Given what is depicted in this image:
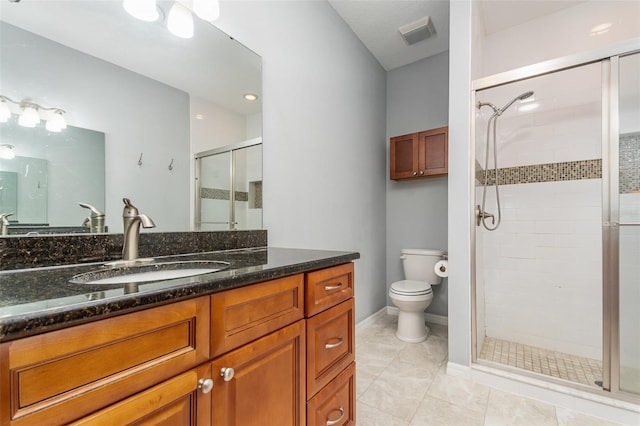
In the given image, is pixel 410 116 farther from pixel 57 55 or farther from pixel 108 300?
pixel 108 300

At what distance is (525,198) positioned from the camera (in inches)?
93.7

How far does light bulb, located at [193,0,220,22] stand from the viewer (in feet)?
4.26

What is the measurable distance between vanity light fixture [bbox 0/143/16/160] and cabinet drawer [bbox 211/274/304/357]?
2.56ft

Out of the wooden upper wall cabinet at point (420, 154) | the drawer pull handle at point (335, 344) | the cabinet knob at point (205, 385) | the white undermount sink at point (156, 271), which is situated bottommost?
the drawer pull handle at point (335, 344)

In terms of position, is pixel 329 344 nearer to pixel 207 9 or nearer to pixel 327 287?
pixel 327 287

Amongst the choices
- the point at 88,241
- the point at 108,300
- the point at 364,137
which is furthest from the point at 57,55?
the point at 364,137

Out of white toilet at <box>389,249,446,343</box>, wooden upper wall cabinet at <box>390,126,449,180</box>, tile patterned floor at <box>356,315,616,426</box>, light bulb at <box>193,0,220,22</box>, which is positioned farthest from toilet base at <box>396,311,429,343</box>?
light bulb at <box>193,0,220,22</box>

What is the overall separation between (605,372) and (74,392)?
92.3 inches

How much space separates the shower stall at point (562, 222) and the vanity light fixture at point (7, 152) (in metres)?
2.21

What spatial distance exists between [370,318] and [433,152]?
5.50 feet

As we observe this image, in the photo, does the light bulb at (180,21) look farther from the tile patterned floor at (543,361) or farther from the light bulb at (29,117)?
the tile patterned floor at (543,361)

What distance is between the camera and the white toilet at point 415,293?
2.33 m

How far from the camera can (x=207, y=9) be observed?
1.32 meters

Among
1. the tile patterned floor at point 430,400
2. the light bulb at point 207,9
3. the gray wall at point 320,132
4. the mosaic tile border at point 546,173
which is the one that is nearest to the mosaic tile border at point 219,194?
the gray wall at point 320,132
